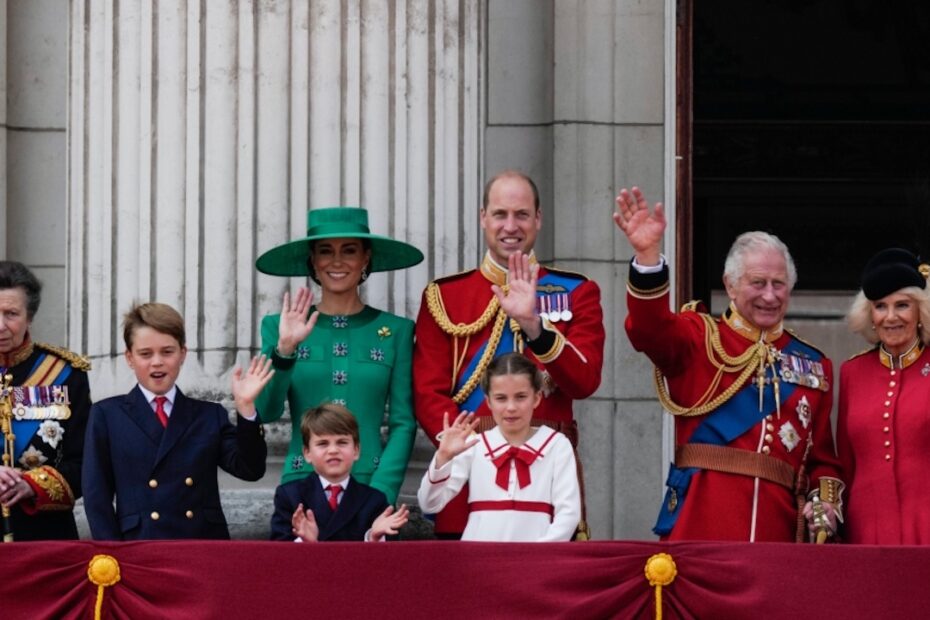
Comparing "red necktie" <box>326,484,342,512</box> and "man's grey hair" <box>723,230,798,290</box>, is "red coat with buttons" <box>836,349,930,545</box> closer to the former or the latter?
"man's grey hair" <box>723,230,798,290</box>

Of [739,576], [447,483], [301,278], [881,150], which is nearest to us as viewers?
[739,576]

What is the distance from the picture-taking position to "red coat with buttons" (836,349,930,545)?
6922 mm

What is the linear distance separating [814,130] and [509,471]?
6.36 m

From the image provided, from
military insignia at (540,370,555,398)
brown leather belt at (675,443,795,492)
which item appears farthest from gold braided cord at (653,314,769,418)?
military insignia at (540,370,555,398)

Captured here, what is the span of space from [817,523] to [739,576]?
2.48ft

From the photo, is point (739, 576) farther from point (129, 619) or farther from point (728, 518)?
Result: point (129, 619)

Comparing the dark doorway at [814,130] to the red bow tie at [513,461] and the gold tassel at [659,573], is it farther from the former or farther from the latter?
the gold tassel at [659,573]

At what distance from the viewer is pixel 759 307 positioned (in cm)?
725

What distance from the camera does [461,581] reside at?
20.6 feet

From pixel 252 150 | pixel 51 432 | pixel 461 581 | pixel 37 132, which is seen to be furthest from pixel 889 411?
pixel 37 132

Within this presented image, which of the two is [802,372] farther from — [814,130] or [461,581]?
[814,130]

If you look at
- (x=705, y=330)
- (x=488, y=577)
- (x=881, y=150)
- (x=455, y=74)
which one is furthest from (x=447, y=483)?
(x=881, y=150)

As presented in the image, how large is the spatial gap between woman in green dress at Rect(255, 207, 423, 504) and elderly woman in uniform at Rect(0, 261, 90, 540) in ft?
2.01

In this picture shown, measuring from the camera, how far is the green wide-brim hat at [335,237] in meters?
7.41
